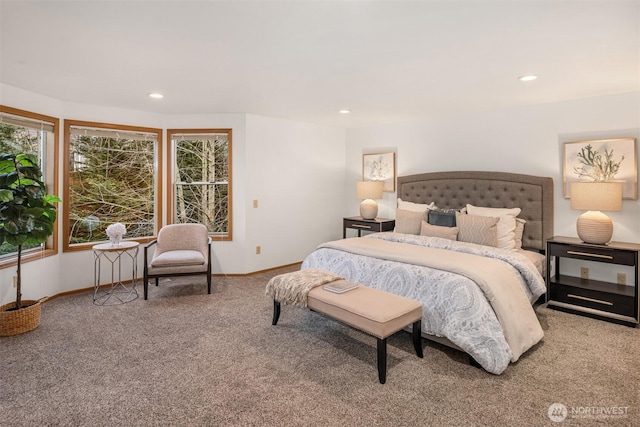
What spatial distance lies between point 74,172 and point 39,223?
56.9 inches

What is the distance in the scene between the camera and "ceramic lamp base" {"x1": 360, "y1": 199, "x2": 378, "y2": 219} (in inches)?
216

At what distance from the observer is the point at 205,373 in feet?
7.98

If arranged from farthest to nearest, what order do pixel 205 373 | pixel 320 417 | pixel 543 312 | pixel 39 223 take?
pixel 543 312
pixel 39 223
pixel 205 373
pixel 320 417

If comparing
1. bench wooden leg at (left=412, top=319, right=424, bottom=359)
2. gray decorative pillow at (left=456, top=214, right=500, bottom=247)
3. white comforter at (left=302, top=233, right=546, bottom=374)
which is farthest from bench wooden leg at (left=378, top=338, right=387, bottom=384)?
gray decorative pillow at (left=456, top=214, right=500, bottom=247)

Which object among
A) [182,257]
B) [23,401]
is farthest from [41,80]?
[23,401]

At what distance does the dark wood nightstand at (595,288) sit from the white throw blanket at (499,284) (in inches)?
39.7

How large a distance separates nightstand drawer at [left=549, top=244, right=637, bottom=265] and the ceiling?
1618 millimetres

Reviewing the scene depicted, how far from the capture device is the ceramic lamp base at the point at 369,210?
549cm

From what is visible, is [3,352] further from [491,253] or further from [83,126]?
[491,253]

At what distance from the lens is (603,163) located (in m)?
3.72

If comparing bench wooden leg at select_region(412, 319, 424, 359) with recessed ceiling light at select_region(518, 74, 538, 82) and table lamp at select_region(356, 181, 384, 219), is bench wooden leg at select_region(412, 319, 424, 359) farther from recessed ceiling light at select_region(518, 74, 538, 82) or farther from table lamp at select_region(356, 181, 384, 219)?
table lamp at select_region(356, 181, 384, 219)

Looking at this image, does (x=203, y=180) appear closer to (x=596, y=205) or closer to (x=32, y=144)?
(x=32, y=144)

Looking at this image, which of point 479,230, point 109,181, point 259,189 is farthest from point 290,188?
point 479,230

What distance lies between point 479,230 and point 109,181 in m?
4.69
